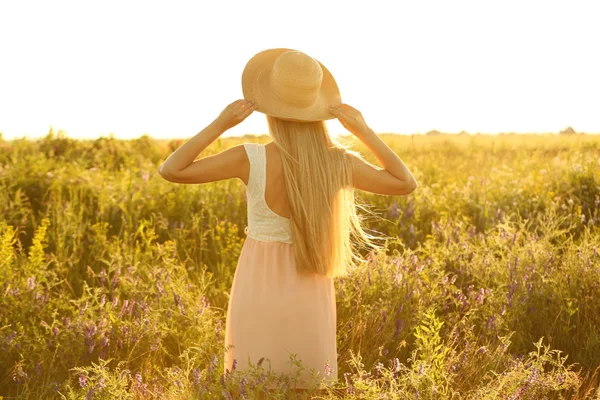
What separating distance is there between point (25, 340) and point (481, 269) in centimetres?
313

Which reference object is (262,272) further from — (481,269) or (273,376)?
(481,269)

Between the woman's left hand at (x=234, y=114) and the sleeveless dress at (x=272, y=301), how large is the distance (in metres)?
0.13

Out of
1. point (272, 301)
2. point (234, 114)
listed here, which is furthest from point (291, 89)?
point (272, 301)

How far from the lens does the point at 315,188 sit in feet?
9.43

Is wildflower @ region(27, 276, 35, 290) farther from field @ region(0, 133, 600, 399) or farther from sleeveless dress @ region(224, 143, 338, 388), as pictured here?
sleeveless dress @ region(224, 143, 338, 388)

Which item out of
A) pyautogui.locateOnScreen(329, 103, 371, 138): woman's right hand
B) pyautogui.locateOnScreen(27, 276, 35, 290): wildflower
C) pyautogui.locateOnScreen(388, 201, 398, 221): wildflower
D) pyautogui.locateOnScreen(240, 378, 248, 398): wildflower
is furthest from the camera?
pyautogui.locateOnScreen(388, 201, 398, 221): wildflower

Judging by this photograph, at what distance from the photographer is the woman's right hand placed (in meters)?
2.98

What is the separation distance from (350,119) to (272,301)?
0.91 metres

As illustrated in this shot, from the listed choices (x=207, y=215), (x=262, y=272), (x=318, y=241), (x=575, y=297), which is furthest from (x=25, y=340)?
(x=575, y=297)

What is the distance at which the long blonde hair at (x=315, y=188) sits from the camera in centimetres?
286

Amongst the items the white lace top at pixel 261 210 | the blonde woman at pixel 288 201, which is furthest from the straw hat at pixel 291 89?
the white lace top at pixel 261 210

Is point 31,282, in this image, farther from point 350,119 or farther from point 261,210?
point 350,119

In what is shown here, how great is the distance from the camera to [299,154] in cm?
287

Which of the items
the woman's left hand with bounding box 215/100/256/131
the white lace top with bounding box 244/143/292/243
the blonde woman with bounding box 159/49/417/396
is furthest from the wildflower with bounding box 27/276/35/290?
the woman's left hand with bounding box 215/100/256/131
